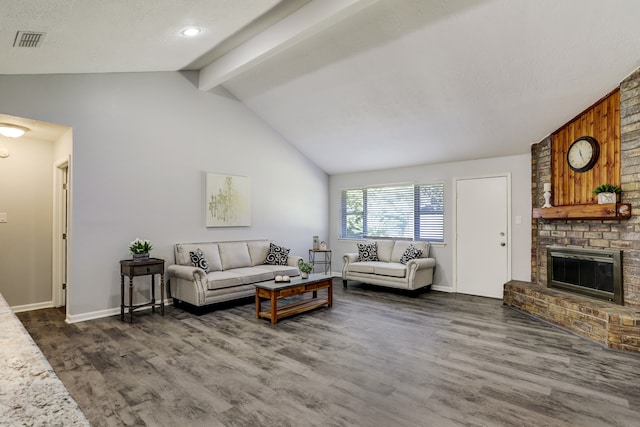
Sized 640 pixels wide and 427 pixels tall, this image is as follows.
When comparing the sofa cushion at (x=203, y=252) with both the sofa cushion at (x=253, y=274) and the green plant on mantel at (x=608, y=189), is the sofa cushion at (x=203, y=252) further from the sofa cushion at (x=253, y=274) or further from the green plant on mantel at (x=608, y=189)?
the green plant on mantel at (x=608, y=189)

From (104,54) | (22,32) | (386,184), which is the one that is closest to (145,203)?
(104,54)

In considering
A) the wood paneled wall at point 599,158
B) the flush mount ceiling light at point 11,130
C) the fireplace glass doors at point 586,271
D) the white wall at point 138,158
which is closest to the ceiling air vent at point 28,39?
the white wall at point 138,158

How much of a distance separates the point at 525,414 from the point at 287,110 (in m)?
5.01

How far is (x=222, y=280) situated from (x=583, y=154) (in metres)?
4.79

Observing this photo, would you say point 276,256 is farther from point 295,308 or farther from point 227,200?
point 295,308

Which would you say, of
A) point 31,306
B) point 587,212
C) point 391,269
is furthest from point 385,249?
point 31,306

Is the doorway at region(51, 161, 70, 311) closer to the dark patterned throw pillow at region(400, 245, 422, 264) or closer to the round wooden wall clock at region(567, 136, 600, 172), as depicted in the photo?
the dark patterned throw pillow at region(400, 245, 422, 264)

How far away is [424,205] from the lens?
6508 mm

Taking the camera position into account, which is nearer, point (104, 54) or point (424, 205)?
point (104, 54)

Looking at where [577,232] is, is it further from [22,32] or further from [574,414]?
[22,32]

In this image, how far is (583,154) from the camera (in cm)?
445

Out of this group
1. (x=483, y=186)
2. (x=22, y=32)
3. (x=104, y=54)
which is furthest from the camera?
(x=483, y=186)

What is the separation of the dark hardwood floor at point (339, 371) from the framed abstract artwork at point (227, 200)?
177 centimetres

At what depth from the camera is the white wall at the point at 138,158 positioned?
4.29 metres
